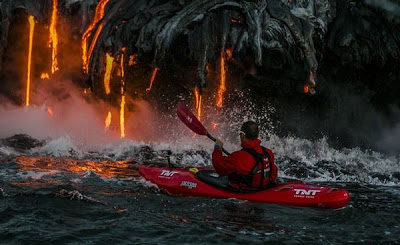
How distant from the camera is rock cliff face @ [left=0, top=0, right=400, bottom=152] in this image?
11.3 metres

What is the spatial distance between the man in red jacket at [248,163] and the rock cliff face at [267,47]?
436cm

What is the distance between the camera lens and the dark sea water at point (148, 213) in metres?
5.26

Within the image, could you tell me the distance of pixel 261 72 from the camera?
40.0 ft

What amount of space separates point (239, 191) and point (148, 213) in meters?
1.46

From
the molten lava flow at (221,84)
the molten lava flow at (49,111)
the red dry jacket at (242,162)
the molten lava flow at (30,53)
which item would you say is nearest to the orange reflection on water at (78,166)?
the red dry jacket at (242,162)

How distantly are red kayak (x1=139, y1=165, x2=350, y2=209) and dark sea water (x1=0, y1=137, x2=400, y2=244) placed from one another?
115 mm

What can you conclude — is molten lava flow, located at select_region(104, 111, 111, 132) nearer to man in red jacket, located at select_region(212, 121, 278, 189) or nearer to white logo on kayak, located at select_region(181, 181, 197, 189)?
white logo on kayak, located at select_region(181, 181, 197, 189)

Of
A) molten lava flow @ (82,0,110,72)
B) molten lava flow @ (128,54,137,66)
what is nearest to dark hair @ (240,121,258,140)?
molten lava flow @ (128,54,137,66)

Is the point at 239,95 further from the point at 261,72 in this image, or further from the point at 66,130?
the point at 66,130

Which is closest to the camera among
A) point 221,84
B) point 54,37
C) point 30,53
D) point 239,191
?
point 239,191

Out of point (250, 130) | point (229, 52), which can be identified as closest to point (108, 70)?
point (229, 52)

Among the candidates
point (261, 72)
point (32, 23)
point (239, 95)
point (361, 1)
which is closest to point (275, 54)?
point (261, 72)

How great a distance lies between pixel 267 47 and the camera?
11359 mm

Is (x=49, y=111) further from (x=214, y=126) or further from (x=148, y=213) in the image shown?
(x=148, y=213)
